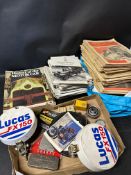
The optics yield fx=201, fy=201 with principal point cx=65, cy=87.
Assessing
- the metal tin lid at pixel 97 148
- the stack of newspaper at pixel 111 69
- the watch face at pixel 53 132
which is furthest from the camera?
the stack of newspaper at pixel 111 69

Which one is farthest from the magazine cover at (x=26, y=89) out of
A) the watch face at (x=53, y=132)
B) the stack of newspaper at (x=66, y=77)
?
the watch face at (x=53, y=132)

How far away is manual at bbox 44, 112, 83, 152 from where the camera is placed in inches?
24.5

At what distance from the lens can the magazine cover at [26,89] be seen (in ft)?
2.55

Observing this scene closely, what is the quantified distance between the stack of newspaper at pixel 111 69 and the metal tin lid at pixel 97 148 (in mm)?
216

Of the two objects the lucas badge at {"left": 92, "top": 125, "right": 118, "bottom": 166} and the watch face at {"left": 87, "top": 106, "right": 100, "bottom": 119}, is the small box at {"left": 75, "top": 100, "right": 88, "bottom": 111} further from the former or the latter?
the lucas badge at {"left": 92, "top": 125, "right": 118, "bottom": 166}

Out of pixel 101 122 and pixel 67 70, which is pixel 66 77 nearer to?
pixel 67 70

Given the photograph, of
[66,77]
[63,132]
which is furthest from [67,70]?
[63,132]

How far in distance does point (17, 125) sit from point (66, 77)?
0.29 meters

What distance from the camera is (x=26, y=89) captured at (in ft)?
2.72

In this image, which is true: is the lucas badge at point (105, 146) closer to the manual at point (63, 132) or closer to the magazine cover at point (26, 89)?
the manual at point (63, 132)

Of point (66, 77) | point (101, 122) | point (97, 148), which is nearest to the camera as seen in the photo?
point (97, 148)

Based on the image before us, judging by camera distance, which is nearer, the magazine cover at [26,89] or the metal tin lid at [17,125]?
the metal tin lid at [17,125]

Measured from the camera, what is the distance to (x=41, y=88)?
2.75ft

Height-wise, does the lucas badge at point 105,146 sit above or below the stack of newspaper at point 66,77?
below
